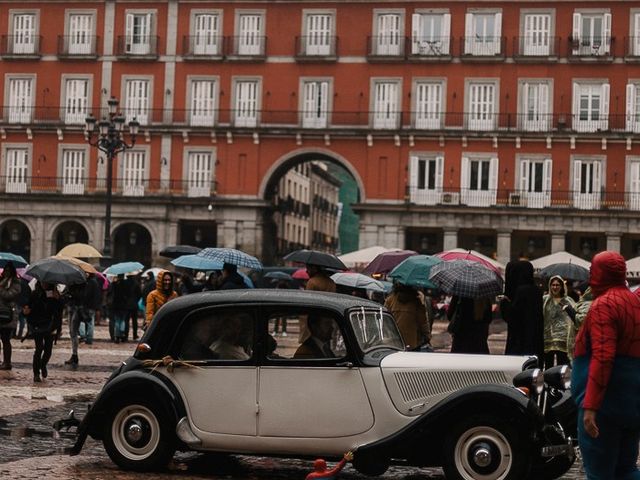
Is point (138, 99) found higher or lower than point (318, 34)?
lower

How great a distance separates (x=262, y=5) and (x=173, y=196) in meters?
8.95

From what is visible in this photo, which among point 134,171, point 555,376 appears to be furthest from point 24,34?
point 555,376

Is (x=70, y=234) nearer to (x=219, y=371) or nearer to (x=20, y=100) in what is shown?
(x=20, y=100)

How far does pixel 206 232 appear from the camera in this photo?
5294cm

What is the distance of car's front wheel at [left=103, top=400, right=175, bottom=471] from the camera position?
31.4ft

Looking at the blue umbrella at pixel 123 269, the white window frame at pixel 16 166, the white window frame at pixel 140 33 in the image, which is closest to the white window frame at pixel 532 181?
the white window frame at pixel 140 33

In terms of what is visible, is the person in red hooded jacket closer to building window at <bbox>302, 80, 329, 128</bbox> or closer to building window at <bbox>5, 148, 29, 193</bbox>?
building window at <bbox>302, 80, 329, 128</bbox>

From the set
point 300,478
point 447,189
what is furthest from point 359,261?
point 300,478

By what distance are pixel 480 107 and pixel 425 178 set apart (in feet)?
12.0

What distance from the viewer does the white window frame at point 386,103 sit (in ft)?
162

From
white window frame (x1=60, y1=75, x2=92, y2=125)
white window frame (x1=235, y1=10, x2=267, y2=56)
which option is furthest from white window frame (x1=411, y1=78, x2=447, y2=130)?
white window frame (x1=60, y1=75, x2=92, y2=125)

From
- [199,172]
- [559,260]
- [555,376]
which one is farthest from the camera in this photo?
[199,172]

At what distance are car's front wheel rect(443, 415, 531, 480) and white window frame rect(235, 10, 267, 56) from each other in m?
42.7

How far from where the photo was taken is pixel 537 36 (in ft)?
159
